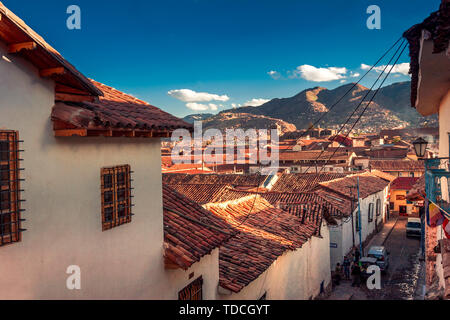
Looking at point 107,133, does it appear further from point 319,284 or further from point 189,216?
point 319,284

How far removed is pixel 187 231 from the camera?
7.41 m

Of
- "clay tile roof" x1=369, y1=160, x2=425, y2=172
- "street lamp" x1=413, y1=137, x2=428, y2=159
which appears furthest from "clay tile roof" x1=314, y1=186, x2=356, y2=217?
"clay tile roof" x1=369, y1=160, x2=425, y2=172

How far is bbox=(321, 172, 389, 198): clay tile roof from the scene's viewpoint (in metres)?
28.3

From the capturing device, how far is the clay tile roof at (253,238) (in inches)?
358

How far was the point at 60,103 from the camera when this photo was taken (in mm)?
4691

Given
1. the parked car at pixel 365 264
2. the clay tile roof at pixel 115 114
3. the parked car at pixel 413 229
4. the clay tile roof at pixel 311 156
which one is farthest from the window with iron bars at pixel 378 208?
the clay tile roof at pixel 115 114

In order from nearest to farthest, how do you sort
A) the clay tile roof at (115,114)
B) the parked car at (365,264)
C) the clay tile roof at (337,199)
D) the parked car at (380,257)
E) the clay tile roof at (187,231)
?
the clay tile roof at (115,114)
the clay tile roof at (187,231)
the parked car at (365,264)
the parked car at (380,257)
the clay tile roof at (337,199)

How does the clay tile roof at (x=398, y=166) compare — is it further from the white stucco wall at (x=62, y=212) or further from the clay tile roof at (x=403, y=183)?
the white stucco wall at (x=62, y=212)

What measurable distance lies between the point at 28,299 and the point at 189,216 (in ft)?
14.1

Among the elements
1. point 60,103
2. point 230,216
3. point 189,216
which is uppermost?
point 60,103

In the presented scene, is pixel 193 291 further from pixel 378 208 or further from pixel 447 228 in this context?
pixel 378 208

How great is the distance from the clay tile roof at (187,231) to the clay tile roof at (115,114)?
2.14m

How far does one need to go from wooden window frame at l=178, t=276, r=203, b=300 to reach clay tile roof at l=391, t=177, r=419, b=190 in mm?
38267
